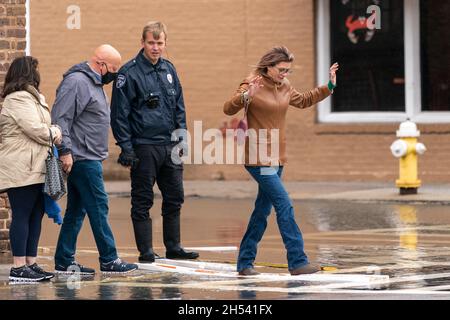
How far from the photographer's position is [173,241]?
43.3 feet

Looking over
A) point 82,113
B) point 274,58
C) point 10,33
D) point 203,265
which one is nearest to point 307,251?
point 203,265

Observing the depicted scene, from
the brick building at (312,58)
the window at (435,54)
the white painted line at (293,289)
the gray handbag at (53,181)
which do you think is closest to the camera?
the white painted line at (293,289)

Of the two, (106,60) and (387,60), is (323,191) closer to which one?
(387,60)

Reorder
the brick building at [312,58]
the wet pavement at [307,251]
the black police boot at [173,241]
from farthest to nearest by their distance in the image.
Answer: the brick building at [312,58] → the black police boot at [173,241] → the wet pavement at [307,251]

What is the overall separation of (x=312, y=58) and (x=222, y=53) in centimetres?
150

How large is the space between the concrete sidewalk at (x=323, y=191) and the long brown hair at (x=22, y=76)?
9248 mm

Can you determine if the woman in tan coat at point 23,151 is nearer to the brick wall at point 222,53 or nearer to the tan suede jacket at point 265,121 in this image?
the tan suede jacket at point 265,121

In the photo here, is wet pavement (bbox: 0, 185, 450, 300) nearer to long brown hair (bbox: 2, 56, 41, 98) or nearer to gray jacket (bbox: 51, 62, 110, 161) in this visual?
gray jacket (bbox: 51, 62, 110, 161)

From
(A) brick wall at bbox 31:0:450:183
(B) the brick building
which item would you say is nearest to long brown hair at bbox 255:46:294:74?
(A) brick wall at bbox 31:0:450:183

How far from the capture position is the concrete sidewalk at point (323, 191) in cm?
2036

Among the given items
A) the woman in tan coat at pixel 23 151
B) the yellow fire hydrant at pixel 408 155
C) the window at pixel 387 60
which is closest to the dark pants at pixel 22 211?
the woman in tan coat at pixel 23 151

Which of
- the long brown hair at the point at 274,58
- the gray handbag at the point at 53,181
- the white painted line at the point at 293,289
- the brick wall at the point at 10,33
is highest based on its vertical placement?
the brick wall at the point at 10,33

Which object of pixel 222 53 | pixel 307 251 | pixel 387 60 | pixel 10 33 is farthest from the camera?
pixel 222 53
